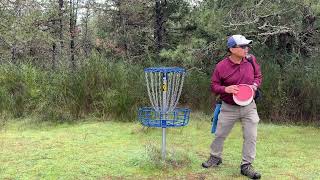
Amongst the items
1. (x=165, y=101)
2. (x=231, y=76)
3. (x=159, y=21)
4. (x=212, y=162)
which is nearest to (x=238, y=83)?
(x=231, y=76)

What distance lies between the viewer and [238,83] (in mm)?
4621

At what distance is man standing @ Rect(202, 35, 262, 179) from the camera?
4598 millimetres

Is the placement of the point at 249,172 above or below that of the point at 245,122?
below

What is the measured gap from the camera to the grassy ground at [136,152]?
189 inches

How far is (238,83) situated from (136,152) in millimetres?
1551

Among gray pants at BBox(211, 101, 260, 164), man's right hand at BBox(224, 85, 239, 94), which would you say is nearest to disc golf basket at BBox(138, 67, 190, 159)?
gray pants at BBox(211, 101, 260, 164)

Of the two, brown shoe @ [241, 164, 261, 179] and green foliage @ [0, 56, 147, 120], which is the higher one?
green foliage @ [0, 56, 147, 120]

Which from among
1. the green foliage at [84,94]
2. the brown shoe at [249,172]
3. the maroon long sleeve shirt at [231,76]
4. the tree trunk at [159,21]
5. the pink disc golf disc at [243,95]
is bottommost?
the brown shoe at [249,172]

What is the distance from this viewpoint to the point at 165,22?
14281 mm

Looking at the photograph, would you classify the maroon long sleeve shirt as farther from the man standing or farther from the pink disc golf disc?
the pink disc golf disc

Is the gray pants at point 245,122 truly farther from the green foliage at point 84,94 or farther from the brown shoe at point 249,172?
the green foliage at point 84,94

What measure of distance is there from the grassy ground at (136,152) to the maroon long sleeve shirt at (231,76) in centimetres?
83

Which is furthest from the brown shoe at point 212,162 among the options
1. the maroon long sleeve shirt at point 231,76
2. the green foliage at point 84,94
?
the green foliage at point 84,94

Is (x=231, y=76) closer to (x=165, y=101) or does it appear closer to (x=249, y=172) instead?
(x=165, y=101)
